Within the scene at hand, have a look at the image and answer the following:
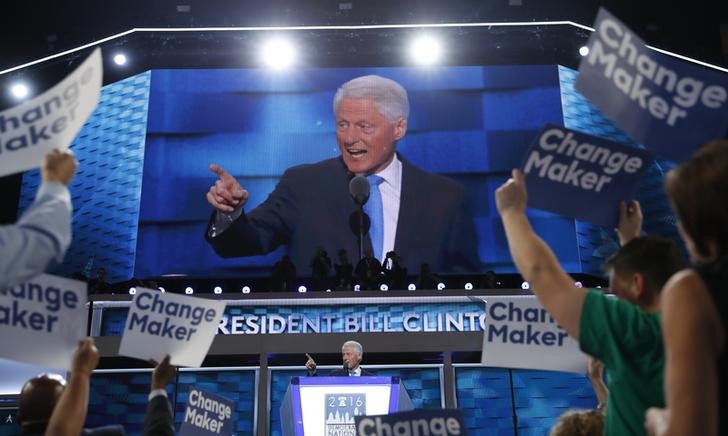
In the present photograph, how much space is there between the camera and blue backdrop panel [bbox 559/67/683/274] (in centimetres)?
1061

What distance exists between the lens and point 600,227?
10703 millimetres

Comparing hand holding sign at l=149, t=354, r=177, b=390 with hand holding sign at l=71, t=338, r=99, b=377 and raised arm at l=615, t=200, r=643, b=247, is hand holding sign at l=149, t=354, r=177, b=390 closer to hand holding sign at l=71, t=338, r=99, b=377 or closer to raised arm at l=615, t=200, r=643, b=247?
hand holding sign at l=71, t=338, r=99, b=377

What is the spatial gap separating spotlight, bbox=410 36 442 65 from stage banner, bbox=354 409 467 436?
9684 mm

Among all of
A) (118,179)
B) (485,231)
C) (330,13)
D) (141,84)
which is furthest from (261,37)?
(485,231)

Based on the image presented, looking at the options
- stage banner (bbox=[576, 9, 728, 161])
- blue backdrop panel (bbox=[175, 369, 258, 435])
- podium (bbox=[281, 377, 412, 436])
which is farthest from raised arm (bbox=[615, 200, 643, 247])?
blue backdrop panel (bbox=[175, 369, 258, 435])

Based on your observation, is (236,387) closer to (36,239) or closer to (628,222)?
(628,222)

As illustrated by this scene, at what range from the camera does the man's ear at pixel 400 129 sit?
36.1ft

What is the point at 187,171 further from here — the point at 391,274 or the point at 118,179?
the point at 391,274

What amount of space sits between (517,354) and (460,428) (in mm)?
395

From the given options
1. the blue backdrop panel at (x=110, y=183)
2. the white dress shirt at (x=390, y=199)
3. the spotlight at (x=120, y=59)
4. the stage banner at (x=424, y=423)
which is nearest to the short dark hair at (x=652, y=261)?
the stage banner at (x=424, y=423)

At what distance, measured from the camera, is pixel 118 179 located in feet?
35.7

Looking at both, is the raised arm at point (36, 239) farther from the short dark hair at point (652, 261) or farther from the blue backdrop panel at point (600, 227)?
the blue backdrop panel at point (600, 227)

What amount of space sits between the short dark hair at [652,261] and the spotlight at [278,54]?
10.4 m

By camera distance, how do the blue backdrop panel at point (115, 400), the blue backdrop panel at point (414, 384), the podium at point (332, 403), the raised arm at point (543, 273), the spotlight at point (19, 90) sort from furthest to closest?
1. the spotlight at point (19, 90)
2. the blue backdrop panel at point (414, 384)
3. the blue backdrop panel at point (115, 400)
4. the podium at point (332, 403)
5. the raised arm at point (543, 273)
